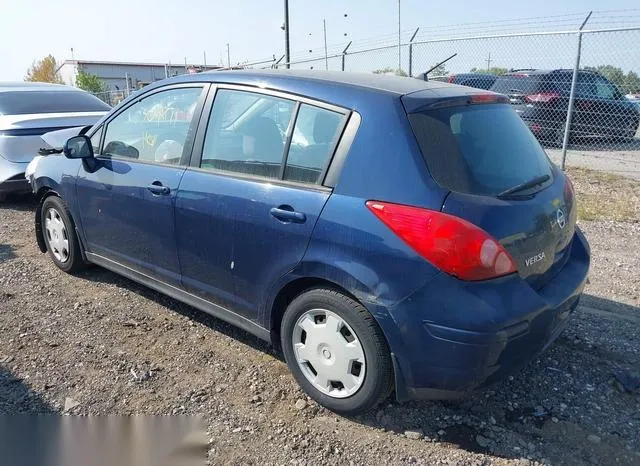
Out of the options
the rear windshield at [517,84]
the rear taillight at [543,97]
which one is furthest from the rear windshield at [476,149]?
the rear windshield at [517,84]

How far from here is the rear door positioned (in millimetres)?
2770

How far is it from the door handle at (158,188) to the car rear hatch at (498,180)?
1662 mm

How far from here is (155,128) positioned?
3723 mm

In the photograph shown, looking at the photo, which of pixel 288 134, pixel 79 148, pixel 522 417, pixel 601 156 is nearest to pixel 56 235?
pixel 79 148

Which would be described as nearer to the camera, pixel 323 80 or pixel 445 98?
pixel 445 98

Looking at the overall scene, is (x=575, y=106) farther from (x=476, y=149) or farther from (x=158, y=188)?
(x=158, y=188)

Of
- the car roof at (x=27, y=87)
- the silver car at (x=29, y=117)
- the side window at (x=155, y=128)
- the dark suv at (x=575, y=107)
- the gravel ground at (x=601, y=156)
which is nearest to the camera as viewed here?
the side window at (x=155, y=128)

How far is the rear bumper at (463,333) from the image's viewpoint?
234cm

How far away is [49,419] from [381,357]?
1779mm

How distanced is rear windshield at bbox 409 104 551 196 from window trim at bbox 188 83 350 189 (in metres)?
0.35

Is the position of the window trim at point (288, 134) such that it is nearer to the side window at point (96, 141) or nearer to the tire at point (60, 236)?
the side window at point (96, 141)

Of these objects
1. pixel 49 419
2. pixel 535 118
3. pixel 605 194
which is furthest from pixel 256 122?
pixel 535 118

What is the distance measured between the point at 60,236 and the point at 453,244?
12.0ft

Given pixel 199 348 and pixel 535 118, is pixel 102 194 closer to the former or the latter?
pixel 199 348
